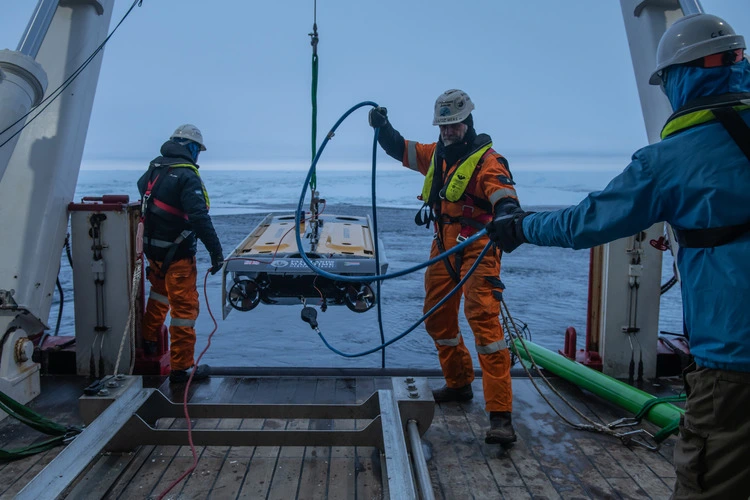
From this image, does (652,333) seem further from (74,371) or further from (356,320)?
(356,320)

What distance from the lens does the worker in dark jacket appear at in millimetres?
4172

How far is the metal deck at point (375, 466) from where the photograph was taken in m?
2.79

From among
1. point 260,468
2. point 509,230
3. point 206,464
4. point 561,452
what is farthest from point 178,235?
point 561,452

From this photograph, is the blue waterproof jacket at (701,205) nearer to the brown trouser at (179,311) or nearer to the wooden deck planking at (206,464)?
the wooden deck planking at (206,464)

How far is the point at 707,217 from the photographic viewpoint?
1.77 meters

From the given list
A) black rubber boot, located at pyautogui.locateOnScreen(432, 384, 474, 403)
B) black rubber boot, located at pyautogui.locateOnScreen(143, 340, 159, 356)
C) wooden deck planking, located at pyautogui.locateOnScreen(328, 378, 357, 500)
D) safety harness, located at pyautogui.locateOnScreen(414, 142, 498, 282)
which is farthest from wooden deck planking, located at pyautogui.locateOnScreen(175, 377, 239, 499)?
safety harness, located at pyautogui.locateOnScreen(414, 142, 498, 282)

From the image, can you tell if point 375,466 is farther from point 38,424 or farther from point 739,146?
point 739,146

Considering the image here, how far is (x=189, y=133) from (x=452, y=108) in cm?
198

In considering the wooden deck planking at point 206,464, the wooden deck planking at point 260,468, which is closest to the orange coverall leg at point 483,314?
the wooden deck planking at point 260,468

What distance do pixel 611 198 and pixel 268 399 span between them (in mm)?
2645

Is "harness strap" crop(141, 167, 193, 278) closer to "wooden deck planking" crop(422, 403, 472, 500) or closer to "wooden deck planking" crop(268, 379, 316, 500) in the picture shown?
"wooden deck planking" crop(268, 379, 316, 500)

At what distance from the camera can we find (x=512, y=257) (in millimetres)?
16969

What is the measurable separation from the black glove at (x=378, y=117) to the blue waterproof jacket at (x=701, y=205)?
1949mm

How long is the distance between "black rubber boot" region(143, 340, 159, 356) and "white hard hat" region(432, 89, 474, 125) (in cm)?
247
